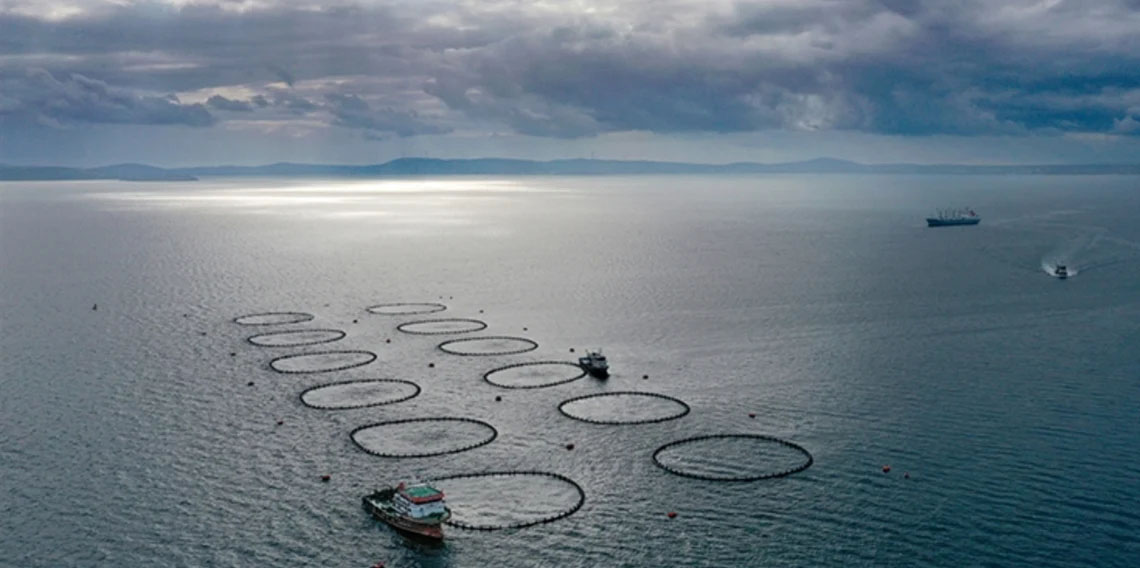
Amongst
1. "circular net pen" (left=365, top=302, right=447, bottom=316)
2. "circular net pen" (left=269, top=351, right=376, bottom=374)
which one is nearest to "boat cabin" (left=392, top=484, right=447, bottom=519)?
"circular net pen" (left=269, top=351, right=376, bottom=374)

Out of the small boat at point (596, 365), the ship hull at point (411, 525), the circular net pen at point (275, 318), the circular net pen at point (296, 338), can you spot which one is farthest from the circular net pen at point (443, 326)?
the ship hull at point (411, 525)

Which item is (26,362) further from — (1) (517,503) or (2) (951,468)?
(2) (951,468)

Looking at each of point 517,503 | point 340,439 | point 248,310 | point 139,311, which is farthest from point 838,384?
point 139,311

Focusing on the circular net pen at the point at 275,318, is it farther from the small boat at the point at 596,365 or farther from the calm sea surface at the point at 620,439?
the small boat at the point at 596,365

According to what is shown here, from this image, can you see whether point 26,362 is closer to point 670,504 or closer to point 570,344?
point 570,344

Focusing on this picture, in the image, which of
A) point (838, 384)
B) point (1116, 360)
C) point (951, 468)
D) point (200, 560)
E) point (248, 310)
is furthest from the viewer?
point (248, 310)

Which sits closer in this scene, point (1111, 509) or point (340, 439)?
point (1111, 509)

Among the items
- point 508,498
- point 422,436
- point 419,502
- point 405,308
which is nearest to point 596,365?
point 422,436

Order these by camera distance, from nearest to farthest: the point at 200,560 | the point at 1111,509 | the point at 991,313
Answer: the point at 200,560 < the point at 1111,509 < the point at 991,313
